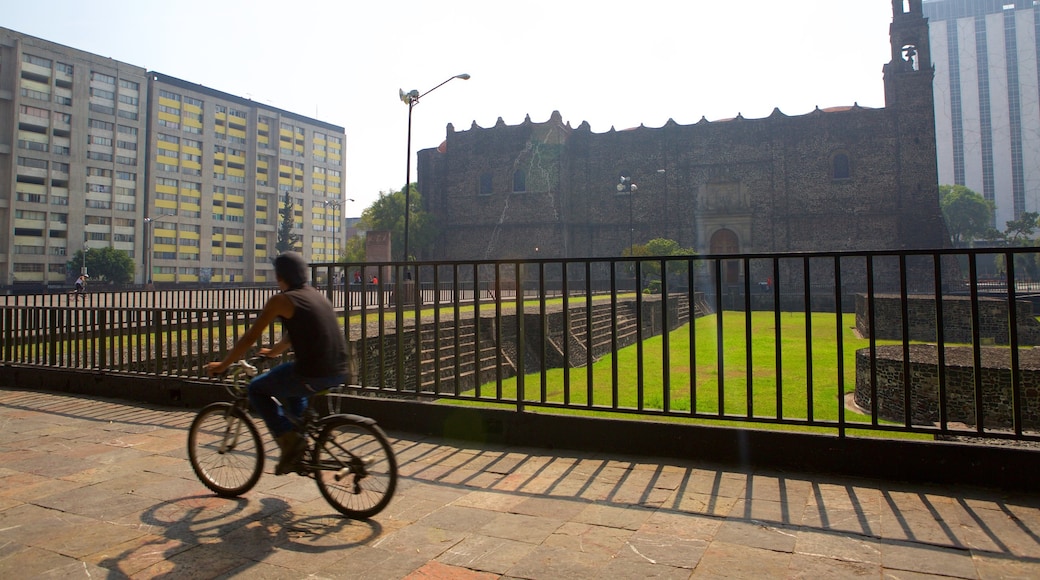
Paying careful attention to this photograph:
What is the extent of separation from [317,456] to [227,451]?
2.25ft

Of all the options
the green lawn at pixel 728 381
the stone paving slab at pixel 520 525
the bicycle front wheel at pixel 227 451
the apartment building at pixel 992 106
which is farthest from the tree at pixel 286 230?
the apartment building at pixel 992 106

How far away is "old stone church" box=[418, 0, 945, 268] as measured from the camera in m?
41.0

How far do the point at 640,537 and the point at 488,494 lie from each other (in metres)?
0.99

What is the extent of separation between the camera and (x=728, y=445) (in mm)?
4016

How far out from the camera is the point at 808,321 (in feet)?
13.0

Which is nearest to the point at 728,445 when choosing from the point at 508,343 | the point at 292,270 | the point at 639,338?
the point at 639,338

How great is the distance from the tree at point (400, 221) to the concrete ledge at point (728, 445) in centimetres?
4497

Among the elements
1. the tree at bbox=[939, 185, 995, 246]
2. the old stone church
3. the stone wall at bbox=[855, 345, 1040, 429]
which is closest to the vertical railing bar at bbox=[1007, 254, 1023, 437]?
the stone wall at bbox=[855, 345, 1040, 429]

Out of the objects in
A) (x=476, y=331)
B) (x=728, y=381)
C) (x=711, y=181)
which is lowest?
(x=728, y=381)

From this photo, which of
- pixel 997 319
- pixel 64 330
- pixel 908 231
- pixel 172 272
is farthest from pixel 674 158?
pixel 172 272

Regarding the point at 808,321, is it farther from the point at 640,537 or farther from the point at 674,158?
the point at 674,158

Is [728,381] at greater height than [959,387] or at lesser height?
lesser

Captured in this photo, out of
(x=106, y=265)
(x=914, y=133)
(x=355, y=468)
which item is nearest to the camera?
(x=355, y=468)

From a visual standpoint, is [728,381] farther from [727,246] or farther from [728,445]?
[727,246]
